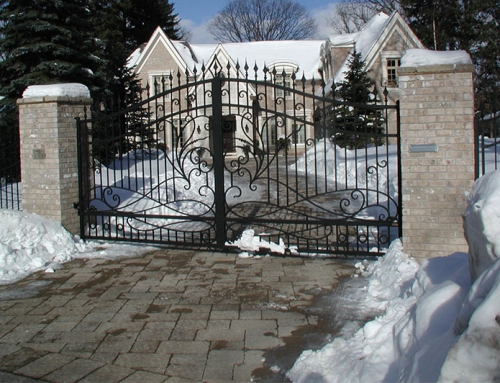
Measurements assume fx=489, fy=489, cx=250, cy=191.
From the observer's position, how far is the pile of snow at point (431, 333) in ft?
6.79

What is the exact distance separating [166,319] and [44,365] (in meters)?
1.21

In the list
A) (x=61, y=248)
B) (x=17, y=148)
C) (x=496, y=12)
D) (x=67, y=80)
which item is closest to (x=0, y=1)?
(x=67, y=80)

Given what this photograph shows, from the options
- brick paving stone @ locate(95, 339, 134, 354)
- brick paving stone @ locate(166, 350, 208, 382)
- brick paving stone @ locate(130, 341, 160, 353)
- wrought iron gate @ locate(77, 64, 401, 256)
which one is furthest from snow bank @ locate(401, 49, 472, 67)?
brick paving stone @ locate(95, 339, 134, 354)

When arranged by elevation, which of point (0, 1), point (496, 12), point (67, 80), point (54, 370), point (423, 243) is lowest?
point (54, 370)

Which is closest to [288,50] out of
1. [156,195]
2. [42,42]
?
[42,42]

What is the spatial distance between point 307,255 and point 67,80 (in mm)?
12296

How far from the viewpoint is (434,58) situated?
5.54m

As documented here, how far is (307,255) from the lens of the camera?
271 inches

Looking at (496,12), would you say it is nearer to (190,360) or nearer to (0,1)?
(0,1)

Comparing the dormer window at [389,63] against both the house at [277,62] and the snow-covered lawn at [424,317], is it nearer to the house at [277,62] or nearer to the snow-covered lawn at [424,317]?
the house at [277,62]

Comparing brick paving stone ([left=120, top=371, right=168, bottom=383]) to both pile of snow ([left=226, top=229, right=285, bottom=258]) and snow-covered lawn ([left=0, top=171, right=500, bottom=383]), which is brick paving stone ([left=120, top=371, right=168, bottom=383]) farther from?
pile of snow ([left=226, top=229, right=285, bottom=258])

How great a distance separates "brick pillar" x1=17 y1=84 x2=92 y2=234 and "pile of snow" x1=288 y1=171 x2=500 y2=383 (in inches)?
195

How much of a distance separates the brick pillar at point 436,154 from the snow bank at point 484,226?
2.29 m

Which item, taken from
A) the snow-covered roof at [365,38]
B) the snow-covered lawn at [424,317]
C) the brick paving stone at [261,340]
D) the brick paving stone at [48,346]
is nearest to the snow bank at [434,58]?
the snow-covered lawn at [424,317]
